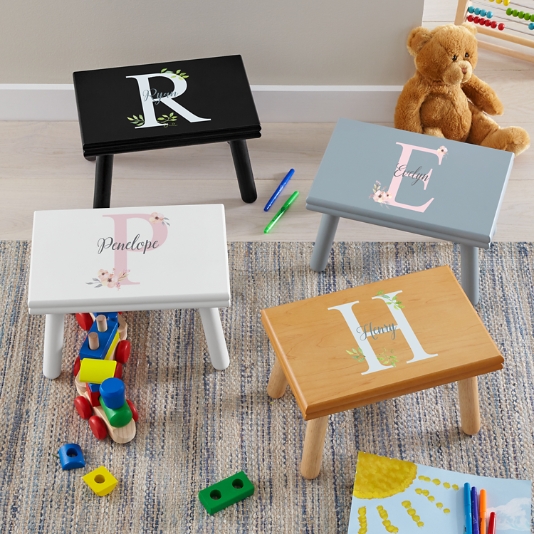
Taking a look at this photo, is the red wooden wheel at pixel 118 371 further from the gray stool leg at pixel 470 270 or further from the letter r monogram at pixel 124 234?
the gray stool leg at pixel 470 270

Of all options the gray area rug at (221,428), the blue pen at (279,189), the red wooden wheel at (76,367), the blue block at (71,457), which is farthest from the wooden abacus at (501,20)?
the blue block at (71,457)

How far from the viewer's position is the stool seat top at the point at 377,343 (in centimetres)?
133

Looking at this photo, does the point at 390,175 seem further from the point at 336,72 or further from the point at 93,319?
the point at 93,319

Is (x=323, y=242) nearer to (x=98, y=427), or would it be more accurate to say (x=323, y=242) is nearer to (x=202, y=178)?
(x=202, y=178)

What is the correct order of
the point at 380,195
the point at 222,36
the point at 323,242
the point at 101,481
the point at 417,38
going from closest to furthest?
the point at 101,481 → the point at 380,195 → the point at 323,242 → the point at 417,38 → the point at 222,36

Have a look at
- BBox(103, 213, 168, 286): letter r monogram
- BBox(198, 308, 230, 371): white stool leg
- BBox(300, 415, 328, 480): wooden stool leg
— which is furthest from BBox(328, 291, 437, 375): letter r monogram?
BBox(103, 213, 168, 286): letter r monogram

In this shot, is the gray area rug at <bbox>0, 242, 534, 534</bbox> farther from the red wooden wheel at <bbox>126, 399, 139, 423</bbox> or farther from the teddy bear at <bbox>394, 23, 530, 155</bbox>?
the teddy bear at <bbox>394, 23, 530, 155</bbox>

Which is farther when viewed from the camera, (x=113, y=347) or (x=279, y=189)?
(x=279, y=189)

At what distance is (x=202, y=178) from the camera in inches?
81.0

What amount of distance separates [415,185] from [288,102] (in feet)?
2.15

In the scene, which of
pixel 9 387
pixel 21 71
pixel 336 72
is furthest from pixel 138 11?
pixel 9 387

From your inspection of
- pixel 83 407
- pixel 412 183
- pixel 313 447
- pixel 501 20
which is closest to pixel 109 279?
pixel 83 407

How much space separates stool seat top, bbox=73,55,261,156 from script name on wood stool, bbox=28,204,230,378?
0.79ft

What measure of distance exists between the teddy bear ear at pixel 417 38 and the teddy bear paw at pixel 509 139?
307mm
